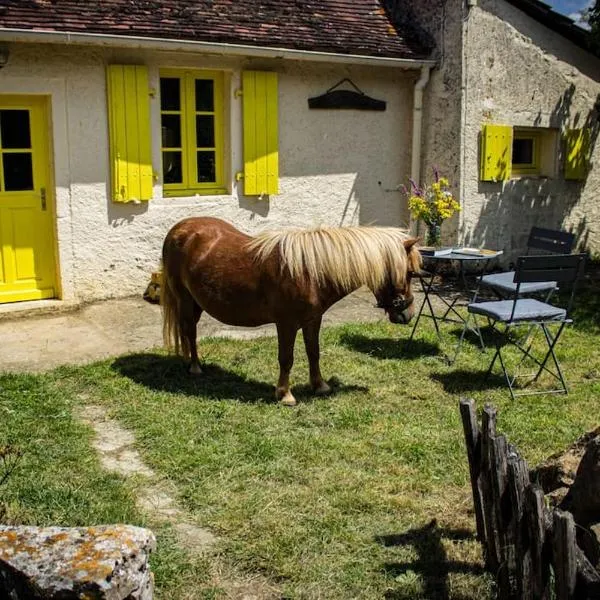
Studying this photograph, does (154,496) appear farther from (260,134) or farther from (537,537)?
(260,134)

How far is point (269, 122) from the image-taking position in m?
9.63

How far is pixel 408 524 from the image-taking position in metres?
4.10

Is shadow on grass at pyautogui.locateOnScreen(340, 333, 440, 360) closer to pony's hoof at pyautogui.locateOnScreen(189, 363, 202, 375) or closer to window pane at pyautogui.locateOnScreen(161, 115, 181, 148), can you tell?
pony's hoof at pyautogui.locateOnScreen(189, 363, 202, 375)

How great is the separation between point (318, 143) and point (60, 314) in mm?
4018

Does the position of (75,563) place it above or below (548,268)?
below

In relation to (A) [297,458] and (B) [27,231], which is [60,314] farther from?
(A) [297,458]

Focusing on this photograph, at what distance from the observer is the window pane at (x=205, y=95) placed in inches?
373

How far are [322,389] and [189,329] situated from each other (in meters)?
1.29

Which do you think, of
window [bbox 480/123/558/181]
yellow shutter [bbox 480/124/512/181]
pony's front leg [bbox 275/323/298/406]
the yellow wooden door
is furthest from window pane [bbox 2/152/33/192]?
window [bbox 480/123/558/181]

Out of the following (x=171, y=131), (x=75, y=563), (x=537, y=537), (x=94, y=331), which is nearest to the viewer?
(x=75, y=563)

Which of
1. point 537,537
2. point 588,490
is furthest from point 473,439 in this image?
point 537,537

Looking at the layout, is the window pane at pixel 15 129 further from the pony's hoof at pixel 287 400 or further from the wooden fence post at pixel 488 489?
the wooden fence post at pixel 488 489

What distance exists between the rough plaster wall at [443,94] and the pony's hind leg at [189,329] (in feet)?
17.0

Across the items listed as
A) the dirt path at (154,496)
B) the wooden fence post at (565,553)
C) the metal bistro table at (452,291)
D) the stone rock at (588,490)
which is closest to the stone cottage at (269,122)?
the metal bistro table at (452,291)
